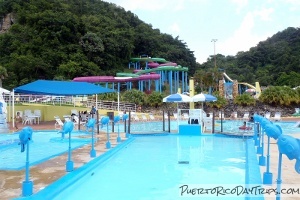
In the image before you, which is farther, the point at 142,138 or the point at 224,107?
the point at 224,107

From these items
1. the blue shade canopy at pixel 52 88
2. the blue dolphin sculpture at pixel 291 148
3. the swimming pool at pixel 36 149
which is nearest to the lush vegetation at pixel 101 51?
the blue shade canopy at pixel 52 88

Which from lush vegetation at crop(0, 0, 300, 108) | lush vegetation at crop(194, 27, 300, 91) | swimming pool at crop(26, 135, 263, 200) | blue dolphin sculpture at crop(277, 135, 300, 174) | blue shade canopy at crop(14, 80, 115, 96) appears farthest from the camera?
lush vegetation at crop(194, 27, 300, 91)

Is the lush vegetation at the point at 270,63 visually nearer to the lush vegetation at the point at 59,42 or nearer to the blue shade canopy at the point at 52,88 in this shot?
the lush vegetation at the point at 59,42

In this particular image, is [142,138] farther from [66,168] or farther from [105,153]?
[66,168]

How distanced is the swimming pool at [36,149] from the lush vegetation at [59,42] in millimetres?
23912

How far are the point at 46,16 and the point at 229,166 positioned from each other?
39038 mm

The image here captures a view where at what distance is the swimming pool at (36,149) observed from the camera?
745 cm

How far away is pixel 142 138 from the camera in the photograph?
13.7 metres

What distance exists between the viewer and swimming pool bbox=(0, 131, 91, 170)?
745 centimetres

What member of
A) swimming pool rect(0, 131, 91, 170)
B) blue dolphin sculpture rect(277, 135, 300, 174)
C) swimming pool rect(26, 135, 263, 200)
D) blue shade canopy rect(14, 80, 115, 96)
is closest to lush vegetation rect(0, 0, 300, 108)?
blue shade canopy rect(14, 80, 115, 96)

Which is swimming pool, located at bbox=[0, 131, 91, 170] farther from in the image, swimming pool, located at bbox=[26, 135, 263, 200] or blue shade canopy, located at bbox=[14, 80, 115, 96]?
blue shade canopy, located at bbox=[14, 80, 115, 96]

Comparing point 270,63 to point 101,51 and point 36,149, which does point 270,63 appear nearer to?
point 101,51

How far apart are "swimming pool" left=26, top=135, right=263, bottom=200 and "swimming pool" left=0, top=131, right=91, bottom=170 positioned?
143 cm

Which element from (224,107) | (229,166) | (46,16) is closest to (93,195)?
(229,166)
